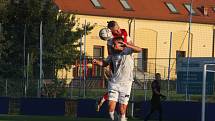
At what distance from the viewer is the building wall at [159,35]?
62938 millimetres

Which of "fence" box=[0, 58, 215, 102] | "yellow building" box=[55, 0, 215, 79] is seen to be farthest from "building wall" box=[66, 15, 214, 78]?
"fence" box=[0, 58, 215, 102]

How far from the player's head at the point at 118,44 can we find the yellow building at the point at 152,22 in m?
45.0

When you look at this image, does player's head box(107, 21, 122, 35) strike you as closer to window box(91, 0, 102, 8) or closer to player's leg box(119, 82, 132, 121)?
player's leg box(119, 82, 132, 121)

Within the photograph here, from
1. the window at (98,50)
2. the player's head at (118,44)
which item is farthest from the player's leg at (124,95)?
the window at (98,50)

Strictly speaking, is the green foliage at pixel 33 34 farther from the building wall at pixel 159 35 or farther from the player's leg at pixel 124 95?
the player's leg at pixel 124 95

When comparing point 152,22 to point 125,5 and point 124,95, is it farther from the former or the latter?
point 124,95

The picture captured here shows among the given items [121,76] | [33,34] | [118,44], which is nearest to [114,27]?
[118,44]

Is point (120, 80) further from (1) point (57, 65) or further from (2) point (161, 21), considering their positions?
(2) point (161, 21)

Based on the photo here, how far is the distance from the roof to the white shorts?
50766 mm

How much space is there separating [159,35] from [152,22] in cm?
279

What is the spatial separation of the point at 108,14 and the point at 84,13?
268 centimetres

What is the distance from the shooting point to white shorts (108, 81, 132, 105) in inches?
570

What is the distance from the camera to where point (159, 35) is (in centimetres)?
6950

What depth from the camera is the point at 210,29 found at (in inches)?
2670
